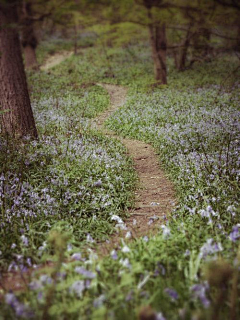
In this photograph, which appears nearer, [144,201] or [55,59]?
[144,201]

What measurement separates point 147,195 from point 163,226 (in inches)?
118

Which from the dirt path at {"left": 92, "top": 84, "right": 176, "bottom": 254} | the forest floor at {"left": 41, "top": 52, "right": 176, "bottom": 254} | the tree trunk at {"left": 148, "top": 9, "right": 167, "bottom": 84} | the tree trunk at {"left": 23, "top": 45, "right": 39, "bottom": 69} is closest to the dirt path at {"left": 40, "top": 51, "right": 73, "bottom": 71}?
the tree trunk at {"left": 23, "top": 45, "right": 39, "bottom": 69}

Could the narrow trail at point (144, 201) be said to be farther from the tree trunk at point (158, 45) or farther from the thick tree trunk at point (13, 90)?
the tree trunk at point (158, 45)

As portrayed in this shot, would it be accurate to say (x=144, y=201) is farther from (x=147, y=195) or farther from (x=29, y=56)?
(x=29, y=56)

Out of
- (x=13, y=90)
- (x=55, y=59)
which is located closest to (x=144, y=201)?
(x=13, y=90)

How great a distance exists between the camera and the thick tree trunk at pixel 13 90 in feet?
24.3

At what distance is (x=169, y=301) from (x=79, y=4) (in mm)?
4038

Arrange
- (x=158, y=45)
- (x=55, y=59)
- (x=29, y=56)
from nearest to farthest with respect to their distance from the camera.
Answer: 1. (x=158, y=45)
2. (x=29, y=56)
3. (x=55, y=59)

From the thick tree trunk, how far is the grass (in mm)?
759

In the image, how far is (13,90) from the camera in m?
7.66

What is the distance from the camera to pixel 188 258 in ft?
11.2

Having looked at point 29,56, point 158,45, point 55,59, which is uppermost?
point 158,45

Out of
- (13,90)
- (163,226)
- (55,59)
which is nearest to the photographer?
(163,226)

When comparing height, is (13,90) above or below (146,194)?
above
